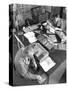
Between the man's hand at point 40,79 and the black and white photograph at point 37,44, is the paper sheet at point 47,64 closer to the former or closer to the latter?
→ the black and white photograph at point 37,44

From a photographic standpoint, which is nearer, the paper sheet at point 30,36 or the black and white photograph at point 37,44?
the black and white photograph at point 37,44

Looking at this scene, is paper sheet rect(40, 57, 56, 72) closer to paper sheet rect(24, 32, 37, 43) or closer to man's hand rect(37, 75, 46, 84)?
man's hand rect(37, 75, 46, 84)

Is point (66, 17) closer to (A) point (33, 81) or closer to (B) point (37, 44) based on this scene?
(B) point (37, 44)

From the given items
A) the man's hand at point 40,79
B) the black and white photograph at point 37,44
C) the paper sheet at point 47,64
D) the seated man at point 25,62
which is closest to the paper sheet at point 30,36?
the black and white photograph at point 37,44

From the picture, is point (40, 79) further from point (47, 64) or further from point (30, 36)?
point (30, 36)

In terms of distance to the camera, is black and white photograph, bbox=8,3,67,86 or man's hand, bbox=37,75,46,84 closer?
black and white photograph, bbox=8,3,67,86

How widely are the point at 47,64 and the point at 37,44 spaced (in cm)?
37

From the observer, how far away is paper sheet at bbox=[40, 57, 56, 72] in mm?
5348

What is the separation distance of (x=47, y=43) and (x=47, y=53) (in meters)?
0.16

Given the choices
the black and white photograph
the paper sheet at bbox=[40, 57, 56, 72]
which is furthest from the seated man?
the paper sheet at bbox=[40, 57, 56, 72]

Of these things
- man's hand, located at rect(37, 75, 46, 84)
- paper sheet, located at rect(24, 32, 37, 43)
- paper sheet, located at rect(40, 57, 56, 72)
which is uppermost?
paper sheet, located at rect(24, 32, 37, 43)

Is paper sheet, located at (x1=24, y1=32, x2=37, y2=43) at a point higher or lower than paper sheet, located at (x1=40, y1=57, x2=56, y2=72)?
higher

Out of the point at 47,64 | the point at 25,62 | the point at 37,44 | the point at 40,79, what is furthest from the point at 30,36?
the point at 40,79

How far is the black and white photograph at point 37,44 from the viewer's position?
5.18 m
